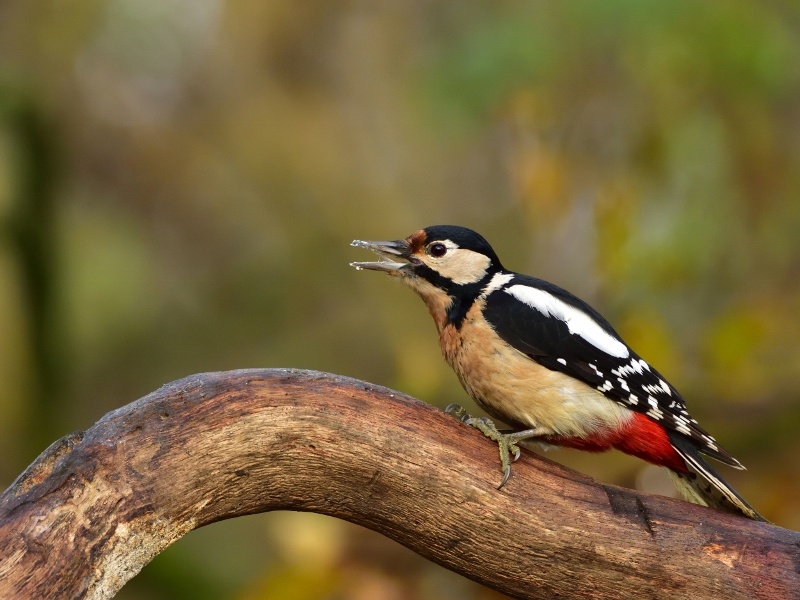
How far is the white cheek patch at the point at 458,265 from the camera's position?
9.29 ft

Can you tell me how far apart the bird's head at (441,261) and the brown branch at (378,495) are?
611 mm

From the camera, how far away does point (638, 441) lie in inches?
104

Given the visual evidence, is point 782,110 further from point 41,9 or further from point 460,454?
point 41,9

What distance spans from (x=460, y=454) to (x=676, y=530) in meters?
0.67

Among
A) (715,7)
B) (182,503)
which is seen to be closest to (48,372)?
(182,503)

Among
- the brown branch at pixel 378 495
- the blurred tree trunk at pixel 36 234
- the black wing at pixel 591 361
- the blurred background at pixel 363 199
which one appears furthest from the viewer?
the blurred tree trunk at pixel 36 234

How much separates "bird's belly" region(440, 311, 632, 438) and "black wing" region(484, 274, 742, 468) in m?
0.03

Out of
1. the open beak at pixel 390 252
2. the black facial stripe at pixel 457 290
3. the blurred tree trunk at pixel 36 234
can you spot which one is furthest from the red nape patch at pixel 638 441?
the blurred tree trunk at pixel 36 234

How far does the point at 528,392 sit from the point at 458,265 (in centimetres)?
54

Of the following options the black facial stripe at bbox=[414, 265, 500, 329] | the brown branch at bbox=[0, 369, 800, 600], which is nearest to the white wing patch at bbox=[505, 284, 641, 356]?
the black facial stripe at bbox=[414, 265, 500, 329]

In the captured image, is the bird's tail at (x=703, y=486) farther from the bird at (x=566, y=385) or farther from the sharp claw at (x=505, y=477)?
the sharp claw at (x=505, y=477)

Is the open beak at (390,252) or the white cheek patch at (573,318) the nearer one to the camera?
the white cheek patch at (573,318)

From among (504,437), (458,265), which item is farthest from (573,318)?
(504,437)

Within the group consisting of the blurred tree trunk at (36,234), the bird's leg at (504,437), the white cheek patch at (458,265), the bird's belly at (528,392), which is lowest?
the blurred tree trunk at (36,234)
